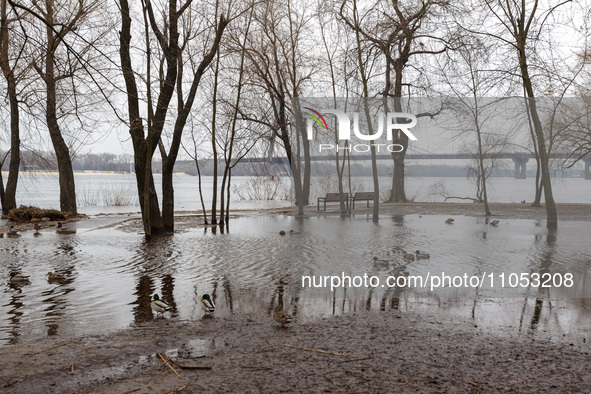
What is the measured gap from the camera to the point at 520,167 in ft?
70.3

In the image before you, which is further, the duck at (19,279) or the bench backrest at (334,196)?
the bench backrest at (334,196)

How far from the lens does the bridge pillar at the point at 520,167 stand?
1969 centimetres

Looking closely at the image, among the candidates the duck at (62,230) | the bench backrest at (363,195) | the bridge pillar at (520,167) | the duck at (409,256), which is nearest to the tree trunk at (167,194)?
the duck at (62,230)

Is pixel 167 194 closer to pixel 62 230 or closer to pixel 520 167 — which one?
pixel 62 230

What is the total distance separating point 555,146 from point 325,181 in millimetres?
8705

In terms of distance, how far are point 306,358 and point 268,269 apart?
5.38 m

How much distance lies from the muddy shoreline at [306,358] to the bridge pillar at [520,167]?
15006 millimetres

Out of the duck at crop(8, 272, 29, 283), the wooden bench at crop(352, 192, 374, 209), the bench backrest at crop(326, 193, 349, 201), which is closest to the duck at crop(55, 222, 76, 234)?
the duck at crop(8, 272, 29, 283)

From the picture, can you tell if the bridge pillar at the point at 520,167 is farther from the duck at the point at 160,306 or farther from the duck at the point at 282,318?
the duck at the point at 160,306

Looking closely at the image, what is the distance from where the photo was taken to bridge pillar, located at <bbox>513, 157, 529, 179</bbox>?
19688 mm

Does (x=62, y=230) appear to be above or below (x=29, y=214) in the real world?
below

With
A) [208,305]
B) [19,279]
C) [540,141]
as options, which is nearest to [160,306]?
[208,305]

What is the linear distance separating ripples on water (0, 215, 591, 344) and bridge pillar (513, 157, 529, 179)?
2762 mm

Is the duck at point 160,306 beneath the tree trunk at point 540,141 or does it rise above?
beneath
